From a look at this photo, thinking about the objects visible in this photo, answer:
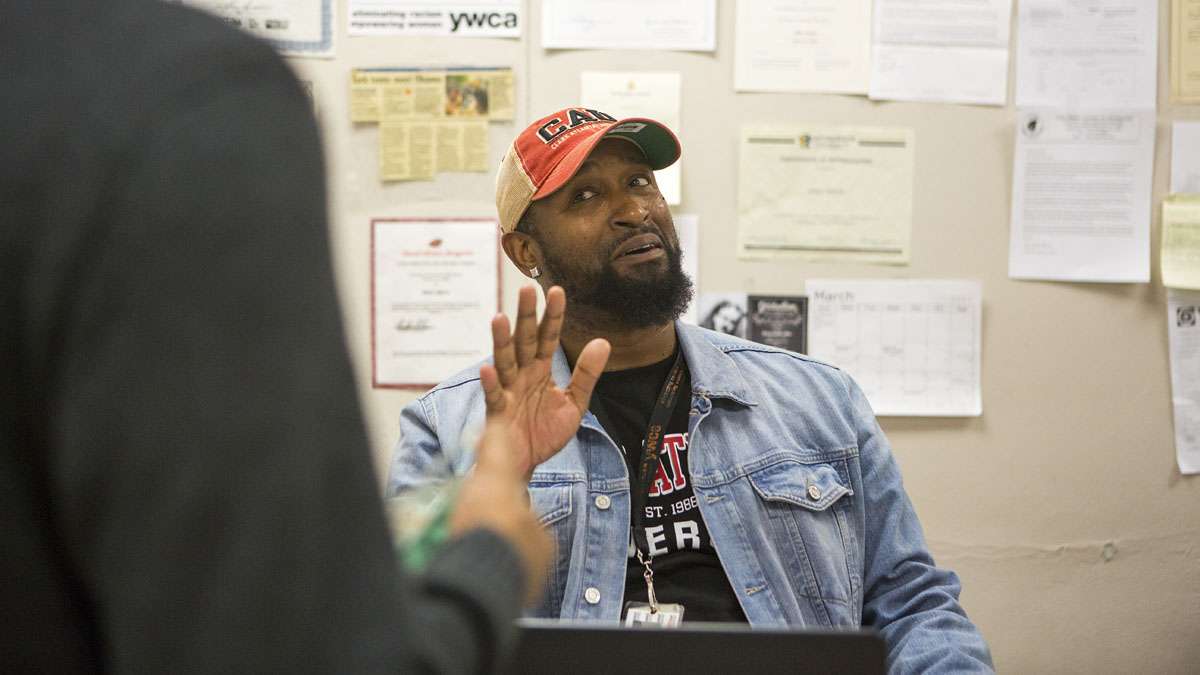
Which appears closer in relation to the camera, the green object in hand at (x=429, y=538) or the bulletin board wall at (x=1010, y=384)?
the green object in hand at (x=429, y=538)

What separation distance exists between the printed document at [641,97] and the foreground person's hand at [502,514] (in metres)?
1.40

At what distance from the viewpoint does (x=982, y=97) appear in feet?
6.43

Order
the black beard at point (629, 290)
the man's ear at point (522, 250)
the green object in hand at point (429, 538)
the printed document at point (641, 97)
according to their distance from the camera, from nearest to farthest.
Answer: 1. the green object in hand at point (429, 538)
2. the black beard at point (629, 290)
3. the man's ear at point (522, 250)
4. the printed document at point (641, 97)

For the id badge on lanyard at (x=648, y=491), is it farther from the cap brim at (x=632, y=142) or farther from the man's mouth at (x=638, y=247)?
the cap brim at (x=632, y=142)

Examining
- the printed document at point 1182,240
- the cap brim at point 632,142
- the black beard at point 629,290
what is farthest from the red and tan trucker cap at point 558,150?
the printed document at point 1182,240

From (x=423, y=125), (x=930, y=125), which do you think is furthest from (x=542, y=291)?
(x=930, y=125)

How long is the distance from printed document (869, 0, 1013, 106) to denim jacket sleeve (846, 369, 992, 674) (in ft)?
2.45

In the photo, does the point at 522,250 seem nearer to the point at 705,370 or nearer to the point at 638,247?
the point at 638,247

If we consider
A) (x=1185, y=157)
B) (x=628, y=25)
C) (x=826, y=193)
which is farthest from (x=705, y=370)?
(x=1185, y=157)

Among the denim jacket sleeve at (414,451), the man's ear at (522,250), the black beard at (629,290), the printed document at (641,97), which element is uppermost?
the printed document at (641,97)

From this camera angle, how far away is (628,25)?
6.40ft

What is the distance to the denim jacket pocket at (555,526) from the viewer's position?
1.39 metres

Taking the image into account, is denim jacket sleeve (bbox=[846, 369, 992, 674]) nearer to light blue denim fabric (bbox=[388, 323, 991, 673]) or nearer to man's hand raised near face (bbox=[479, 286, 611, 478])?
light blue denim fabric (bbox=[388, 323, 991, 673])

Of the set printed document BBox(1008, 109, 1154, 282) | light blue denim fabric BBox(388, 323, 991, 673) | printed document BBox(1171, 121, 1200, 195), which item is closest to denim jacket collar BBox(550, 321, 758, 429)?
light blue denim fabric BBox(388, 323, 991, 673)
